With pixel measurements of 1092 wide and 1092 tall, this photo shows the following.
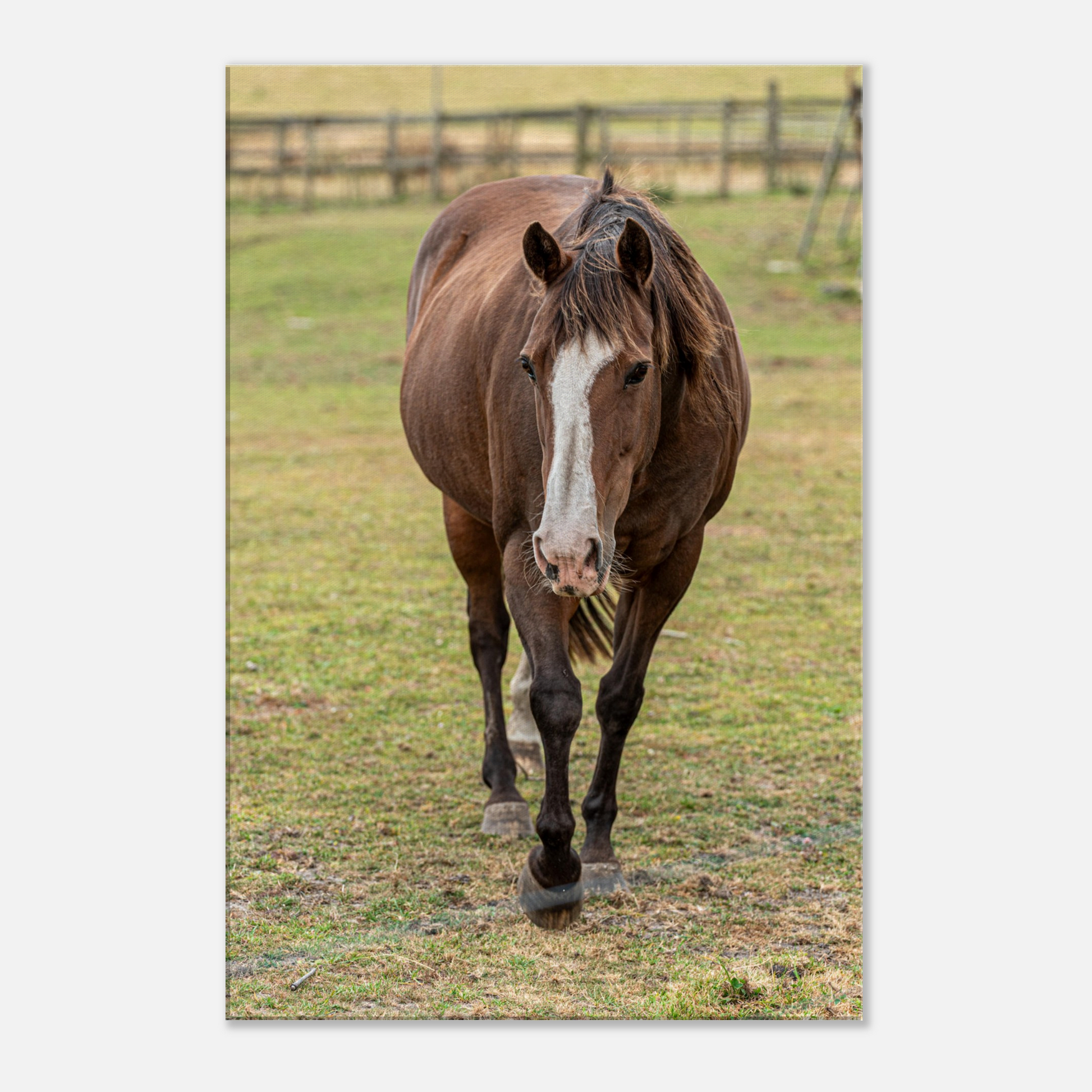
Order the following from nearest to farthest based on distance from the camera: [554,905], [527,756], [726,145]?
[554,905] → [527,756] → [726,145]

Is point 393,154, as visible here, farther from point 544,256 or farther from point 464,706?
point 544,256

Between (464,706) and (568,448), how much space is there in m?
2.73

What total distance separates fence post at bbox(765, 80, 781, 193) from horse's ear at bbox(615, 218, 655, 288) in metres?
1.61

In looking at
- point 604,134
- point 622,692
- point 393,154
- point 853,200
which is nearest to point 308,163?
point 393,154

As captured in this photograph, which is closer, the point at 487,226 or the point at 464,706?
the point at 487,226

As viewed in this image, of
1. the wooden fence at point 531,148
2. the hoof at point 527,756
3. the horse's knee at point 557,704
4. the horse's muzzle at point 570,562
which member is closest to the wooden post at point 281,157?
the wooden fence at point 531,148

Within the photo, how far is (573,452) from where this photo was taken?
9.37 feet

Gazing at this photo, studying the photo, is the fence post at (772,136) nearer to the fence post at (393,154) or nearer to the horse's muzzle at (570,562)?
the fence post at (393,154)

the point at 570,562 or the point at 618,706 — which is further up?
the point at 570,562

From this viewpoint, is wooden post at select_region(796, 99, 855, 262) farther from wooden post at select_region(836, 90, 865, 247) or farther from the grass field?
the grass field

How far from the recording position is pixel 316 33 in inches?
149

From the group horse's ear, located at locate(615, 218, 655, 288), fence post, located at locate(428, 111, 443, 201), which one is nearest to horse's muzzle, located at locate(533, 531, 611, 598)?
horse's ear, located at locate(615, 218, 655, 288)

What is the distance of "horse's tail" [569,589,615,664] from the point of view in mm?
4527
